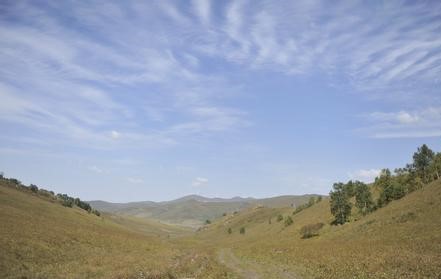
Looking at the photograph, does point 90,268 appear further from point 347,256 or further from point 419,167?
point 419,167

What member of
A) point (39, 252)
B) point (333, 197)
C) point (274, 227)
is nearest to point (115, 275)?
point (39, 252)

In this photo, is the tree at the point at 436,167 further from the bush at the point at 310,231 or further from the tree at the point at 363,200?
the bush at the point at 310,231

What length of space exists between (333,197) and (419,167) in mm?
23200

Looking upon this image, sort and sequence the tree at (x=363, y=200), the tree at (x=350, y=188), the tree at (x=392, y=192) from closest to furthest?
the tree at (x=392, y=192) → the tree at (x=363, y=200) → the tree at (x=350, y=188)

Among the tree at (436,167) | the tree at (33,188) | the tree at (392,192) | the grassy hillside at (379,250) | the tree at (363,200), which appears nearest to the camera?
the grassy hillside at (379,250)

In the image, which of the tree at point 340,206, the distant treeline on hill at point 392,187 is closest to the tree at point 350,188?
the distant treeline on hill at point 392,187

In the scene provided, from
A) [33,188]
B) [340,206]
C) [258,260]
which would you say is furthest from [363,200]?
[33,188]

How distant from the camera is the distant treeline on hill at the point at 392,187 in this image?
3543 inches

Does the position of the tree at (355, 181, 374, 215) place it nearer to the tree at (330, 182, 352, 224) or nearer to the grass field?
the tree at (330, 182, 352, 224)

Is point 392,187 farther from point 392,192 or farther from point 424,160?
point 424,160

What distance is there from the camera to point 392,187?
294 feet

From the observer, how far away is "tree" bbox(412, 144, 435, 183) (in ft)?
314

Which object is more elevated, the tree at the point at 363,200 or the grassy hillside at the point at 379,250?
the tree at the point at 363,200

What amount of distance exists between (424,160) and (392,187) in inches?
548
